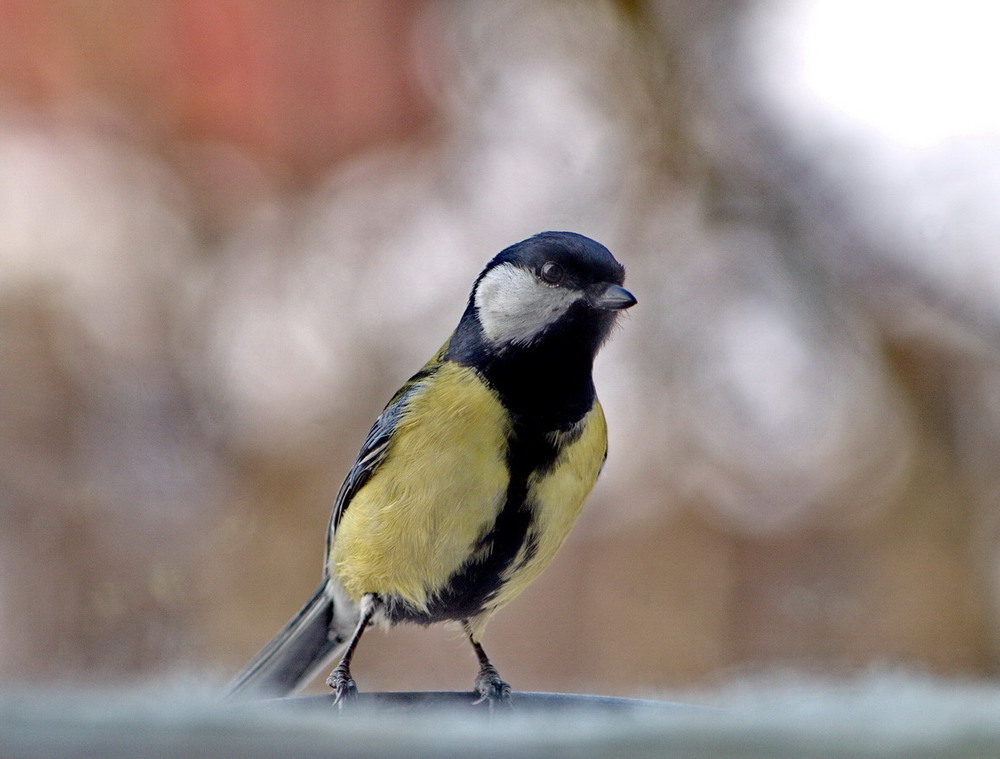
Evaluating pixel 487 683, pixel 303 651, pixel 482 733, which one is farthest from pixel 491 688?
pixel 482 733

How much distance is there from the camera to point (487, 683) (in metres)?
0.78

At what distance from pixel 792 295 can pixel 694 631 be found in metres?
0.67

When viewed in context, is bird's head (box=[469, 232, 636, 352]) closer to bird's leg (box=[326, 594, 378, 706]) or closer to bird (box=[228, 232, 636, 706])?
bird (box=[228, 232, 636, 706])

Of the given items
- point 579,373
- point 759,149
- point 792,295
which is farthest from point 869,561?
point 579,373

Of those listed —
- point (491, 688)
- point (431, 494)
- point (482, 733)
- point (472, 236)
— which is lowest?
point (482, 733)

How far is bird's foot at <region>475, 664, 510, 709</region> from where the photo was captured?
0.69 metres

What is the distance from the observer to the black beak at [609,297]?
649mm

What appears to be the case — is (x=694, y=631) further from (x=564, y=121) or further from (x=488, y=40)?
(x=488, y=40)

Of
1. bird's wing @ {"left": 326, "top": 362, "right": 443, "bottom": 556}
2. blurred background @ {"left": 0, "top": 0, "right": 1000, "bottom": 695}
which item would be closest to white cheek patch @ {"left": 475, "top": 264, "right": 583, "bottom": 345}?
bird's wing @ {"left": 326, "top": 362, "right": 443, "bottom": 556}

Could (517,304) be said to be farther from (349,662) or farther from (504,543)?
(349,662)

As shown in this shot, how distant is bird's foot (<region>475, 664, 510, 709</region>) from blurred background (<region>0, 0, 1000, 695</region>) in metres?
0.82

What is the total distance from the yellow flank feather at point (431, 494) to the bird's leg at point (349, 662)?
0.01 meters

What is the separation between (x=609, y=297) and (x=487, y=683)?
333 mm

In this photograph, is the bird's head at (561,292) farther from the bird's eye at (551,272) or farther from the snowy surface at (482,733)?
the snowy surface at (482,733)
